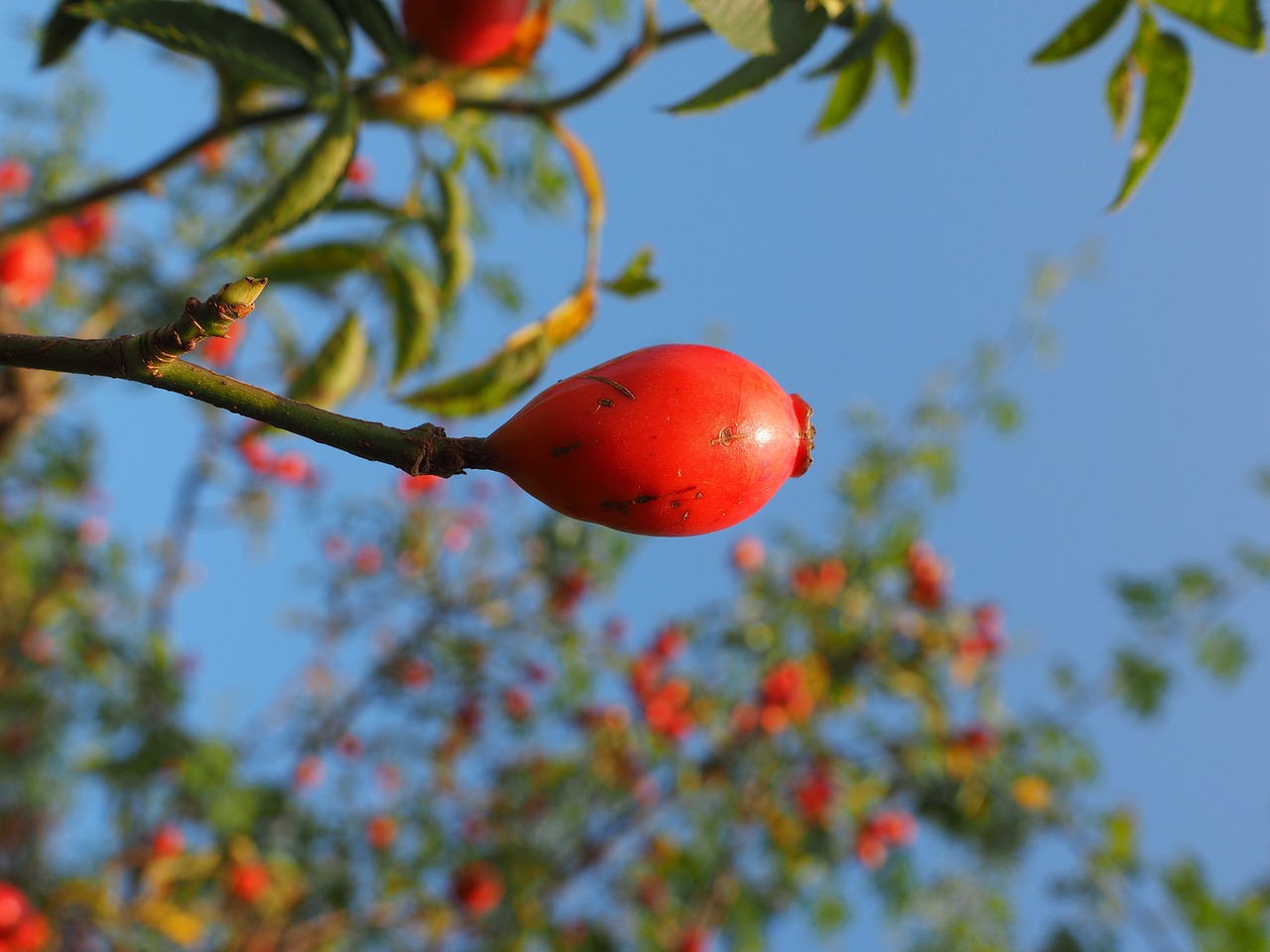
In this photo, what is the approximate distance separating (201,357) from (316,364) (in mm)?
2771

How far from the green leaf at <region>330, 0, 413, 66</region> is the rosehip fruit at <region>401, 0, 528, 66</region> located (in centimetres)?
14

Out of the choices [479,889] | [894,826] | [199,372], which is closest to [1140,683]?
[894,826]

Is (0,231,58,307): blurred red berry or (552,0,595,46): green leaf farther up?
(0,231,58,307): blurred red berry

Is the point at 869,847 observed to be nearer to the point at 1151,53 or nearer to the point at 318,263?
the point at 318,263

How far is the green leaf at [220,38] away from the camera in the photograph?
1169mm

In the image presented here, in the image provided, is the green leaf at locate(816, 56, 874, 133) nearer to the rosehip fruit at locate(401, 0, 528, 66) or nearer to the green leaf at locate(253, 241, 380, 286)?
the rosehip fruit at locate(401, 0, 528, 66)

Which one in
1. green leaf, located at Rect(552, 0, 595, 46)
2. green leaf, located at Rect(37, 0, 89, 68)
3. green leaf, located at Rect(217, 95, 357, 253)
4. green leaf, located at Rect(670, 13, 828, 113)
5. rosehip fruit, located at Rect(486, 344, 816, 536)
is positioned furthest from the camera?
green leaf, located at Rect(552, 0, 595, 46)

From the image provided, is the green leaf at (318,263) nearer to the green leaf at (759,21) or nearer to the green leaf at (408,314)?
the green leaf at (408,314)

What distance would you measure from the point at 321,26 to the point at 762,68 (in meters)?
0.72

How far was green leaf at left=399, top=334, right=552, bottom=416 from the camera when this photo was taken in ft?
4.65

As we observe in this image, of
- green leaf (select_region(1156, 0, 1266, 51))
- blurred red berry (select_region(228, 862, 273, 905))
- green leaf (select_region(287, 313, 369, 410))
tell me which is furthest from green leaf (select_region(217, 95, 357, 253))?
blurred red berry (select_region(228, 862, 273, 905))

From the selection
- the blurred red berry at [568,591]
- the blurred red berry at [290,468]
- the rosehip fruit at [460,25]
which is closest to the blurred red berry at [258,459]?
the blurred red berry at [290,468]

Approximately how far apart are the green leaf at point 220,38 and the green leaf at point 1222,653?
14.5 feet

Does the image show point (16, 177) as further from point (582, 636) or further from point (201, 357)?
point (582, 636)
